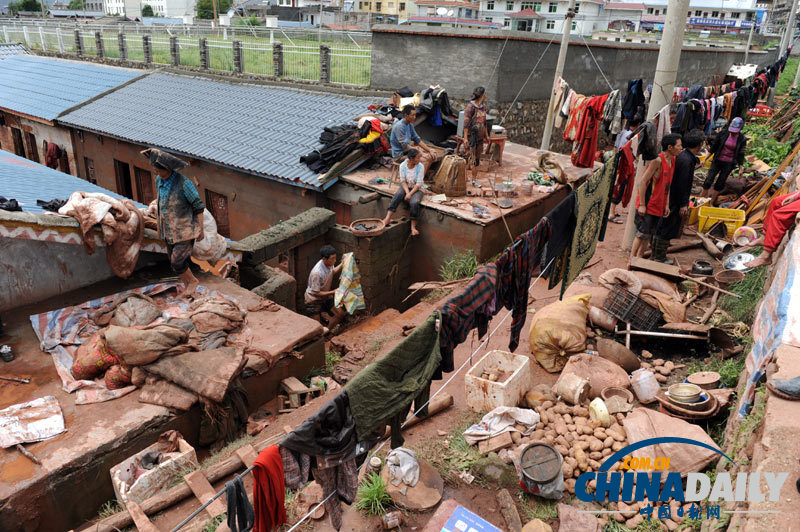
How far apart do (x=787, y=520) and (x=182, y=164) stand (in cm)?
719

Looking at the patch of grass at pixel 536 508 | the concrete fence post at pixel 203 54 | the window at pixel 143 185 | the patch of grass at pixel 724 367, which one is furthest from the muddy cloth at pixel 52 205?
the concrete fence post at pixel 203 54

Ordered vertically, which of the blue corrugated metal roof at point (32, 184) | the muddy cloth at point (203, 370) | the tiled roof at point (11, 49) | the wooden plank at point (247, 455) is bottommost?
the wooden plank at point (247, 455)

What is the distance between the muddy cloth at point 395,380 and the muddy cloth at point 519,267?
1.05m

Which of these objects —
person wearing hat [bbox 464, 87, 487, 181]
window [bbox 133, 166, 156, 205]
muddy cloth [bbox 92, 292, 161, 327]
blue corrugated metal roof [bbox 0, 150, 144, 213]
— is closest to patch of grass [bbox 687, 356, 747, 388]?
muddy cloth [bbox 92, 292, 161, 327]

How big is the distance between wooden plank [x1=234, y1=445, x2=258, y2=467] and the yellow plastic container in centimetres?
962

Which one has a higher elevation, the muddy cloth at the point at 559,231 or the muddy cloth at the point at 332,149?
the muddy cloth at the point at 559,231

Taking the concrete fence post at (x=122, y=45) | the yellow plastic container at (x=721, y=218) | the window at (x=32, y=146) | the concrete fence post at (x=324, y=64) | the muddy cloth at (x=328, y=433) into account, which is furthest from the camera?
the concrete fence post at (x=122, y=45)

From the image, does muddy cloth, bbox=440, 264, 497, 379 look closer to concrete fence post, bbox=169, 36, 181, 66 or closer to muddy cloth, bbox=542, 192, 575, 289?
muddy cloth, bbox=542, 192, 575, 289

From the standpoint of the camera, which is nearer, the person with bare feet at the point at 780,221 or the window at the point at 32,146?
the person with bare feet at the point at 780,221

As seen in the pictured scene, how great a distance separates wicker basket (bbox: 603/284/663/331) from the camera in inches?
286

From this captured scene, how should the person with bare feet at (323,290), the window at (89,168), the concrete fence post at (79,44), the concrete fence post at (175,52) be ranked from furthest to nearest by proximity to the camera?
the concrete fence post at (79,44), the concrete fence post at (175,52), the window at (89,168), the person with bare feet at (323,290)

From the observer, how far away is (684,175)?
28.3 ft

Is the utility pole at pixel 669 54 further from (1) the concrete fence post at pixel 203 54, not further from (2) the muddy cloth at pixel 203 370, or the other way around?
(1) the concrete fence post at pixel 203 54

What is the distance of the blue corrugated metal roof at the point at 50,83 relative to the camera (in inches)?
765
